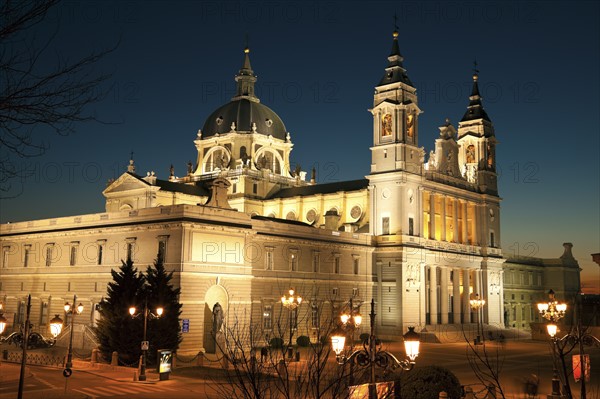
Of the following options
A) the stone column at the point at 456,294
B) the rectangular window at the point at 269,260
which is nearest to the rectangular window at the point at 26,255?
the rectangular window at the point at 269,260

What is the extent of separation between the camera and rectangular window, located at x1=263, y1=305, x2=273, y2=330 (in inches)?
2375

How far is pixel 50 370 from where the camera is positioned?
4006 centimetres

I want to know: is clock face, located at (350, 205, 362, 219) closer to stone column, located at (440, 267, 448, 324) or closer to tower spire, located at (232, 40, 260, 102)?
stone column, located at (440, 267, 448, 324)

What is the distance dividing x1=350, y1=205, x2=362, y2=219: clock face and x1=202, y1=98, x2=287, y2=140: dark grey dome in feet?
64.9

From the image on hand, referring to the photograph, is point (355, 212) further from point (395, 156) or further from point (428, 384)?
point (428, 384)

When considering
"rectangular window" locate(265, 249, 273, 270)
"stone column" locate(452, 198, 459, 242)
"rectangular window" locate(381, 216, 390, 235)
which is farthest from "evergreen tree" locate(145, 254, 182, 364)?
"stone column" locate(452, 198, 459, 242)

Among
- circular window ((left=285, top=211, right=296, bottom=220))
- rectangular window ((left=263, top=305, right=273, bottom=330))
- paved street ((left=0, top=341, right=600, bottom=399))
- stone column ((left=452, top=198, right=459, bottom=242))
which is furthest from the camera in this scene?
circular window ((left=285, top=211, right=296, bottom=220))

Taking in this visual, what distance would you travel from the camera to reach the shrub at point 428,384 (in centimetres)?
2059

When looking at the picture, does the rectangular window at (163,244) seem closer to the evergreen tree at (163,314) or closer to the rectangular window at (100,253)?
the evergreen tree at (163,314)

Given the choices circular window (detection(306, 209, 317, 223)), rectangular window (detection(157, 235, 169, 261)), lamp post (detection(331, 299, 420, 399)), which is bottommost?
lamp post (detection(331, 299, 420, 399))

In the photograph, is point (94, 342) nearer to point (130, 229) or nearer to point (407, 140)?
point (130, 229)

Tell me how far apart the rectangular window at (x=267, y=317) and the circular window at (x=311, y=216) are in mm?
26110

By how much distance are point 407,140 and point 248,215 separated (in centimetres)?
2624

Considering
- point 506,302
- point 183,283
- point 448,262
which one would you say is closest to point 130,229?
point 183,283
